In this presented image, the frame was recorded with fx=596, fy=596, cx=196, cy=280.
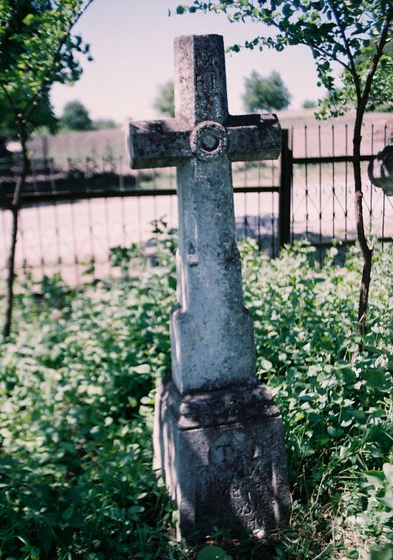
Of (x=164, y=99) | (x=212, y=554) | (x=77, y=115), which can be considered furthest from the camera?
(x=77, y=115)

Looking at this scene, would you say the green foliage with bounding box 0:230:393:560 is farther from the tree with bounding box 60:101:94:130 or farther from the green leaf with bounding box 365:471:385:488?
the tree with bounding box 60:101:94:130

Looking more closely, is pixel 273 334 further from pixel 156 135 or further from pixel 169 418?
pixel 156 135

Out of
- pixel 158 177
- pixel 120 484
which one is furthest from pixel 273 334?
pixel 158 177

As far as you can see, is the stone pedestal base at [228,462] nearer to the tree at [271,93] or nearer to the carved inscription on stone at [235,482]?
the carved inscription on stone at [235,482]

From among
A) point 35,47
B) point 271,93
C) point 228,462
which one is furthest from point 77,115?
point 228,462

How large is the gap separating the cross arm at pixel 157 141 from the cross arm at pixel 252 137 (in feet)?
0.71

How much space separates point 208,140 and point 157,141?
0.23 metres

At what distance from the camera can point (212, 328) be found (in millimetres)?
2717

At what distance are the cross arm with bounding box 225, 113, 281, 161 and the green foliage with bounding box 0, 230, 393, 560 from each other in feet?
3.61

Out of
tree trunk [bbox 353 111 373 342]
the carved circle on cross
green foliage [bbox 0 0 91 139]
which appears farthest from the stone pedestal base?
green foliage [bbox 0 0 91 139]

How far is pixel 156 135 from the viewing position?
261 centimetres

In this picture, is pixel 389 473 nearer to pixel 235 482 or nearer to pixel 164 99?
pixel 235 482

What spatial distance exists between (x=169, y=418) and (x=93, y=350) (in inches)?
57.7

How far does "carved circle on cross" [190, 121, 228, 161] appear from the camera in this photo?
8.59 feet
